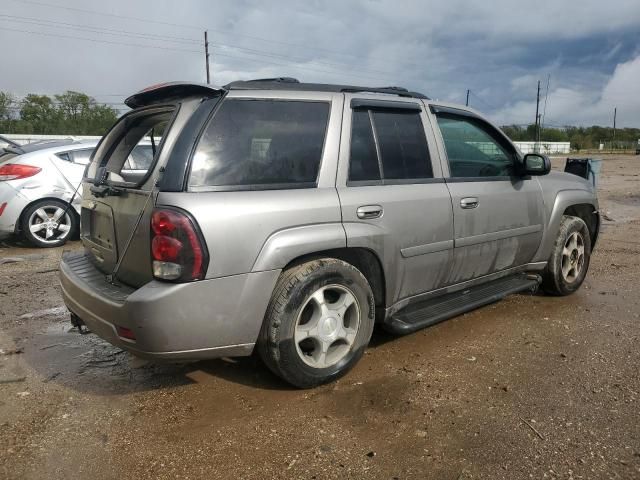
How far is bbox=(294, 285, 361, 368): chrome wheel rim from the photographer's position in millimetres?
3135

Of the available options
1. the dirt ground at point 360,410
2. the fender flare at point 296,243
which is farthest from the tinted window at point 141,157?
the fender flare at point 296,243

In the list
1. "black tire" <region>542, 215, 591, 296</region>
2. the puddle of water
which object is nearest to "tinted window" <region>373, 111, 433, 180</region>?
"black tire" <region>542, 215, 591, 296</region>

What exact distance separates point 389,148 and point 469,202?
805 millimetres

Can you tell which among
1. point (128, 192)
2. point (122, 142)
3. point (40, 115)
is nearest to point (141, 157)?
point (122, 142)

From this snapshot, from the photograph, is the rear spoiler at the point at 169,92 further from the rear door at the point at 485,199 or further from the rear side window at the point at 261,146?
the rear door at the point at 485,199

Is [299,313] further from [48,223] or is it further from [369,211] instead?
[48,223]

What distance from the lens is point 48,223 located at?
311 inches

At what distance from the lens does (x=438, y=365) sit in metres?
3.59

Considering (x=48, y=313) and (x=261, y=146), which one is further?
(x=48, y=313)

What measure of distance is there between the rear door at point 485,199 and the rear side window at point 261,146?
1189mm

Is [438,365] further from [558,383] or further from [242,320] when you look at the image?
[242,320]

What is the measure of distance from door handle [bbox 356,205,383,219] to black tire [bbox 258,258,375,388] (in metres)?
0.32

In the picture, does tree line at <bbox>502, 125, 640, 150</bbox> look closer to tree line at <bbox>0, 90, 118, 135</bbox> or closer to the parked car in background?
tree line at <bbox>0, 90, 118, 135</bbox>

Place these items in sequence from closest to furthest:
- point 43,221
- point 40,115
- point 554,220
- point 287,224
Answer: point 287,224
point 554,220
point 43,221
point 40,115
